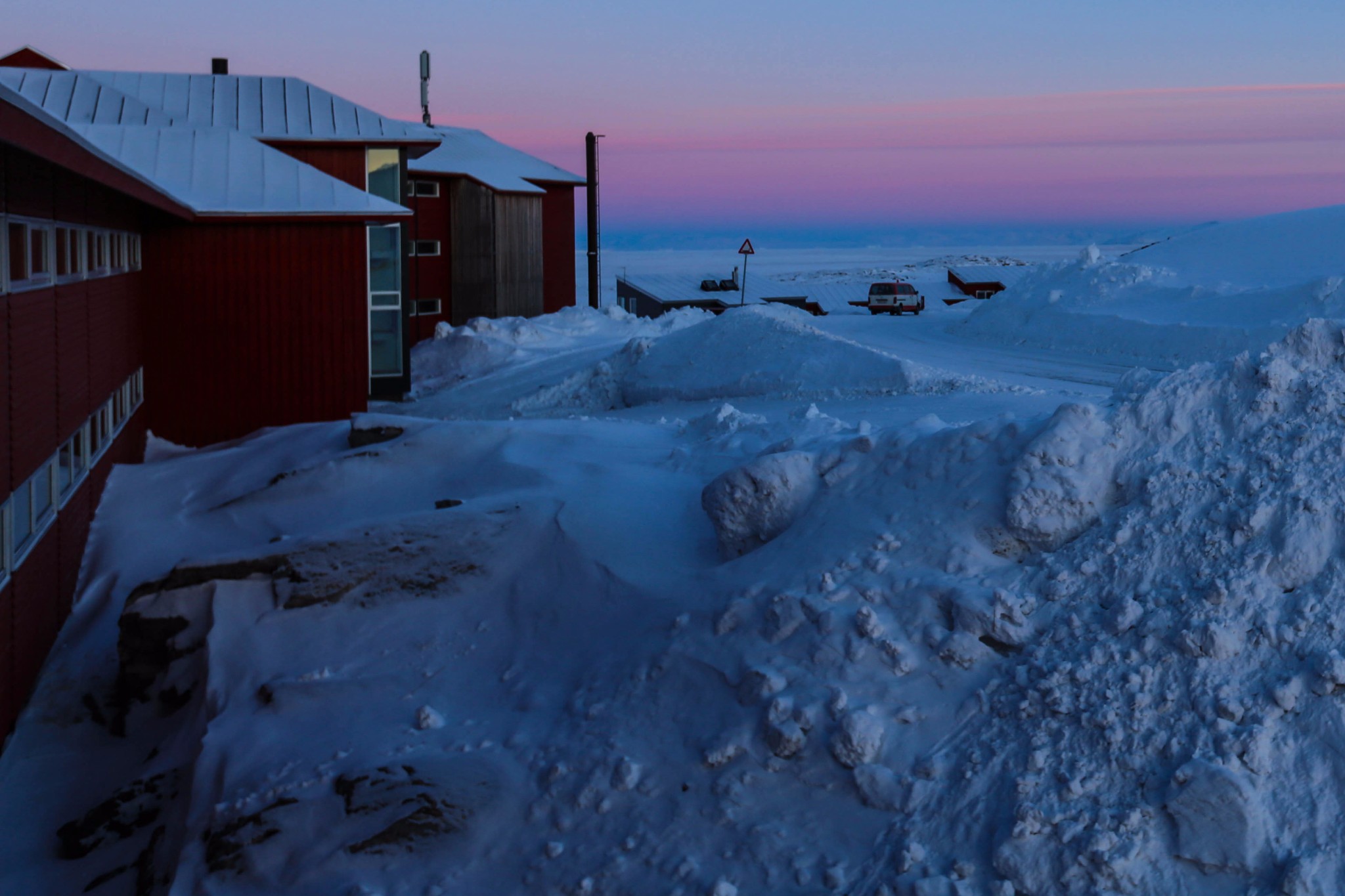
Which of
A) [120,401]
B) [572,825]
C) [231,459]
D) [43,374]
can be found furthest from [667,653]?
[120,401]

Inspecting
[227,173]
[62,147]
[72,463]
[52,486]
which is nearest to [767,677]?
[62,147]

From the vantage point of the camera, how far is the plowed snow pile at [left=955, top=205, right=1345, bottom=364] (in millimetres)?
22969

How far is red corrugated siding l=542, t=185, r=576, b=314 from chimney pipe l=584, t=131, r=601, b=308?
41.7 inches

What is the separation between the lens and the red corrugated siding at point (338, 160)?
2295 centimetres

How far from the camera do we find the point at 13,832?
845 centimetres

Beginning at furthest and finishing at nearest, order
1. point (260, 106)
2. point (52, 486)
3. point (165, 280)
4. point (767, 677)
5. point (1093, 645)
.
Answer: point (260, 106) < point (165, 280) < point (52, 486) < point (767, 677) < point (1093, 645)

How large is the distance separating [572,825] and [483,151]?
33890 millimetres

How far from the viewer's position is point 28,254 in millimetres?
9523

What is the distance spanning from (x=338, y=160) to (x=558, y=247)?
17.2 meters

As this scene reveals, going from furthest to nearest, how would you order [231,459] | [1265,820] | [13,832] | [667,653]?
[231,459] → [13,832] → [667,653] → [1265,820]

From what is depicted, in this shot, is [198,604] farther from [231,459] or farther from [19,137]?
[231,459]

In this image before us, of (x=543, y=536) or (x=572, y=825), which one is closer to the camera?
(x=572, y=825)

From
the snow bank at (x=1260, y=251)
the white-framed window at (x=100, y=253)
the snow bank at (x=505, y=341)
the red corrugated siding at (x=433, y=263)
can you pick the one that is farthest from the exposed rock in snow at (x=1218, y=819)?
the red corrugated siding at (x=433, y=263)

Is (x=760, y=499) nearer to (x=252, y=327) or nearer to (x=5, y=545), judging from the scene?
(x=5, y=545)
